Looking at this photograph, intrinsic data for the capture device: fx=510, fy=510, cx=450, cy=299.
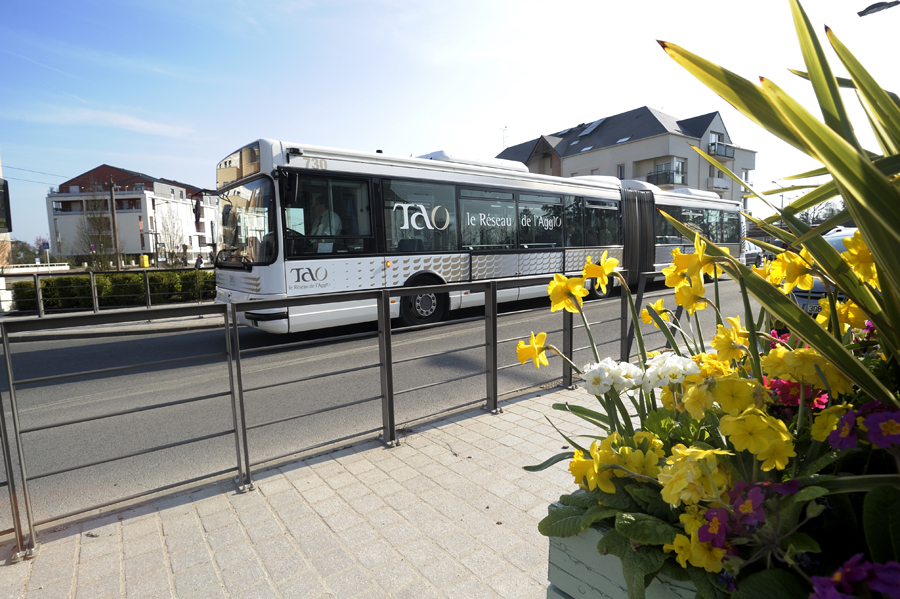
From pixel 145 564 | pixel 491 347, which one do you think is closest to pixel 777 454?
pixel 145 564

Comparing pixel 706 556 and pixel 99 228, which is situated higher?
pixel 99 228

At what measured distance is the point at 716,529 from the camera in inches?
40.8

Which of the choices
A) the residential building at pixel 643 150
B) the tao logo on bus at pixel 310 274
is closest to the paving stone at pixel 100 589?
the tao logo on bus at pixel 310 274

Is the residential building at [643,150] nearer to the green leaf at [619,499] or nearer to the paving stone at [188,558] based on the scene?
the paving stone at [188,558]

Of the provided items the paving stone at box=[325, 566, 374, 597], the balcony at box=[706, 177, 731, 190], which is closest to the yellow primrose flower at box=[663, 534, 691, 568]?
the paving stone at box=[325, 566, 374, 597]

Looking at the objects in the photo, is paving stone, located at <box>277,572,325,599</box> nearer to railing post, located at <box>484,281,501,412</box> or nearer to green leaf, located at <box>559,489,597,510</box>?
green leaf, located at <box>559,489,597,510</box>

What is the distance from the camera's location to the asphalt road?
3961 mm

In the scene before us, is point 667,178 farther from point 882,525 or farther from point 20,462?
point 882,525

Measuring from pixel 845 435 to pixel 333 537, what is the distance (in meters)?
2.39

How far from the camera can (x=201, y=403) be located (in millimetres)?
5887

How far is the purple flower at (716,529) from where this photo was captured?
104 cm

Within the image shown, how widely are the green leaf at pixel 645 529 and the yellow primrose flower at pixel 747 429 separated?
28 centimetres

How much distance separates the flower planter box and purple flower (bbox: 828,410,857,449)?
1.57 ft

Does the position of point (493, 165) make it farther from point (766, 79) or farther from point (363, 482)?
point (766, 79)
